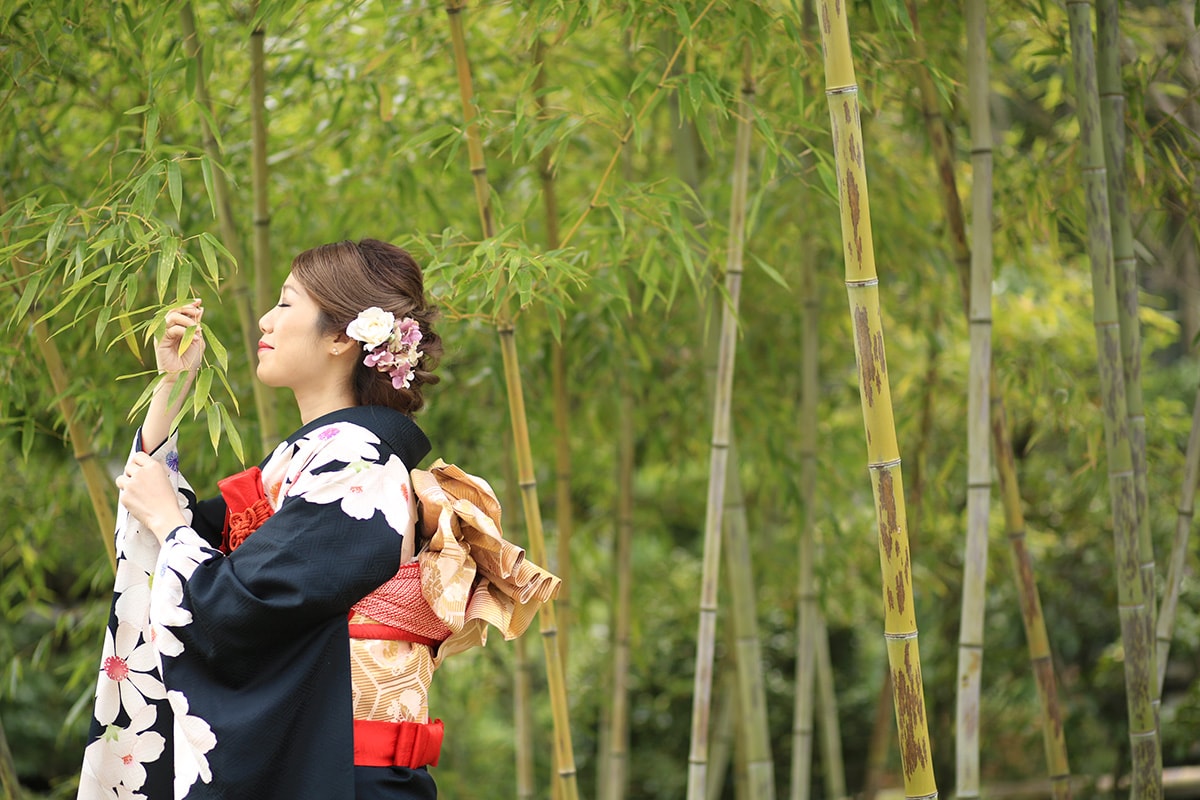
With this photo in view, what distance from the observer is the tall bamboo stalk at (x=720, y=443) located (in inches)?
89.5

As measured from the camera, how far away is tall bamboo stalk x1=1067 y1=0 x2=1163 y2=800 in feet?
7.18

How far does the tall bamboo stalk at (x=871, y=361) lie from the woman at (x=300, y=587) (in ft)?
1.69

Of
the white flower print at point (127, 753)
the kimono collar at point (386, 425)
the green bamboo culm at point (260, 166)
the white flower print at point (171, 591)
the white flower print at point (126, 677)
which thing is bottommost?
the white flower print at point (127, 753)

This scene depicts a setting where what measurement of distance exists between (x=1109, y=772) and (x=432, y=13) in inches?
161

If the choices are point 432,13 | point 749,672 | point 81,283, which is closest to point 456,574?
point 81,283

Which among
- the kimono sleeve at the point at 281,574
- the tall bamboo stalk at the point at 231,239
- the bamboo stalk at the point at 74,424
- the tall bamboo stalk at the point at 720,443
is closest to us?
the kimono sleeve at the point at 281,574

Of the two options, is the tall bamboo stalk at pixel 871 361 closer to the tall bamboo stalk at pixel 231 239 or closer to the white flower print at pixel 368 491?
the white flower print at pixel 368 491

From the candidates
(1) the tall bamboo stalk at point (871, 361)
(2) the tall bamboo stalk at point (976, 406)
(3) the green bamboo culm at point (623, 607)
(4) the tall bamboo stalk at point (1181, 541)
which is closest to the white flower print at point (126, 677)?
(1) the tall bamboo stalk at point (871, 361)

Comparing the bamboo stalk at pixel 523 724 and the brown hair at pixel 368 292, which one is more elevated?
the brown hair at pixel 368 292

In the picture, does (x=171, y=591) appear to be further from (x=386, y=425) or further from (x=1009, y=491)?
(x=1009, y=491)

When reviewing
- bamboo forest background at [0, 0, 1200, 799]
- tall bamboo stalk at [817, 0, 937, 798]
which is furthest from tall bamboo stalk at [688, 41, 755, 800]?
tall bamboo stalk at [817, 0, 937, 798]

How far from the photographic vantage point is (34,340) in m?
2.26

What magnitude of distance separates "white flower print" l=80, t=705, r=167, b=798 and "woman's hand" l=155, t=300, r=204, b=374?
49 cm

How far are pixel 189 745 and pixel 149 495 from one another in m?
0.34
